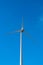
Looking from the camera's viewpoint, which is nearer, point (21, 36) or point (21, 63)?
point (21, 63)

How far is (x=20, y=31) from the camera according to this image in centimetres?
3697

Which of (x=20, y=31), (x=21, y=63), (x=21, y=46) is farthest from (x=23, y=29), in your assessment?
(x=21, y=63)

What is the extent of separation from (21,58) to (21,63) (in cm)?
98

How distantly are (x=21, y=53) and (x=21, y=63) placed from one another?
1.84 metres

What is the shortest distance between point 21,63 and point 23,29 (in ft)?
19.9

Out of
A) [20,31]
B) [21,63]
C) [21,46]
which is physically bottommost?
[21,63]

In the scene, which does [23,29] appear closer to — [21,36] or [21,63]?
[21,36]

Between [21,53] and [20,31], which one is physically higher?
[20,31]

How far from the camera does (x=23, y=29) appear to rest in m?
36.6

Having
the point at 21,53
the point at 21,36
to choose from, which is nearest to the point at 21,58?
the point at 21,53

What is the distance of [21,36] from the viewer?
1409 inches

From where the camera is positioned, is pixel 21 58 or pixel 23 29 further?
pixel 23 29

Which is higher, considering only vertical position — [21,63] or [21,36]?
[21,36]

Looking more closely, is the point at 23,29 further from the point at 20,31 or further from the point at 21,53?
the point at 21,53
